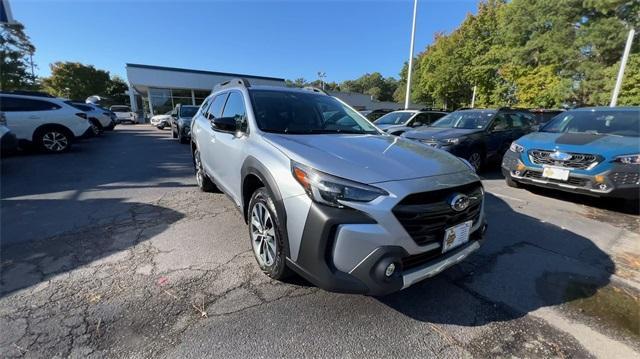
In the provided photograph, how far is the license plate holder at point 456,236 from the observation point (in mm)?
2182

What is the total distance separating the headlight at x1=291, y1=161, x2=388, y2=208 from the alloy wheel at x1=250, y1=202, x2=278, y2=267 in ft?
1.89

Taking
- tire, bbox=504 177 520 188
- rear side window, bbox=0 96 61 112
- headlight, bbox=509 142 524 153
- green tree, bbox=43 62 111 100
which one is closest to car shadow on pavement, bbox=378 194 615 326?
headlight, bbox=509 142 524 153

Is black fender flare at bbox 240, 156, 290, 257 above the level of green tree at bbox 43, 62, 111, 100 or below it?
below

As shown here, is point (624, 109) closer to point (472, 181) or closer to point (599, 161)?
point (599, 161)

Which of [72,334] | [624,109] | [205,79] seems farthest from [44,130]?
[205,79]

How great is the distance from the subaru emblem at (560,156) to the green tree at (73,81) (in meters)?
53.8

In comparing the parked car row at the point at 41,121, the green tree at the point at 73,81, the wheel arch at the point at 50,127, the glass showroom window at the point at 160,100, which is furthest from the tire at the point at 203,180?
the green tree at the point at 73,81

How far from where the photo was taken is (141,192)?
529 centimetres

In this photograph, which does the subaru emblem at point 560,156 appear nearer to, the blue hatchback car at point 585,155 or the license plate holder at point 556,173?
the blue hatchback car at point 585,155

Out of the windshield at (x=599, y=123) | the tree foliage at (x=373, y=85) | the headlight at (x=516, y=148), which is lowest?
the headlight at (x=516, y=148)

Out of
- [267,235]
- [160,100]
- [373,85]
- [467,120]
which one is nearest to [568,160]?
[467,120]

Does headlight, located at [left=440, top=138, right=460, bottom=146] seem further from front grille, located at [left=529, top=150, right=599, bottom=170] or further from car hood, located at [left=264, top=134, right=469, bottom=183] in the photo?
car hood, located at [left=264, top=134, right=469, bottom=183]

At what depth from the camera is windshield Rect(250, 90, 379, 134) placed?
3.10 meters

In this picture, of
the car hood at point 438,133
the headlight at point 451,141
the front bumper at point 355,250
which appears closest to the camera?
the front bumper at point 355,250
